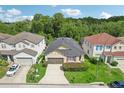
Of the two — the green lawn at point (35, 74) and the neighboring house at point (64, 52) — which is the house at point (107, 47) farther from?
the green lawn at point (35, 74)

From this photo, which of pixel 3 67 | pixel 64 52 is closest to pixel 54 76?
pixel 64 52

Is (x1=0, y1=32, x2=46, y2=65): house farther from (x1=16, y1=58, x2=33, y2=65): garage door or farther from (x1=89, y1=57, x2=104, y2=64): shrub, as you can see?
(x1=89, y1=57, x2=104, y2=64): shrub

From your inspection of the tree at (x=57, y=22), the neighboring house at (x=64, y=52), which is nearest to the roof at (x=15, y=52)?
the neighboring house at (x=64, y=52)

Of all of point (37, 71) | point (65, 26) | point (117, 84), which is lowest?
point (117, 84)

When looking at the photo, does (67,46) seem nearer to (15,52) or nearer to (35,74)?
(35,74)
